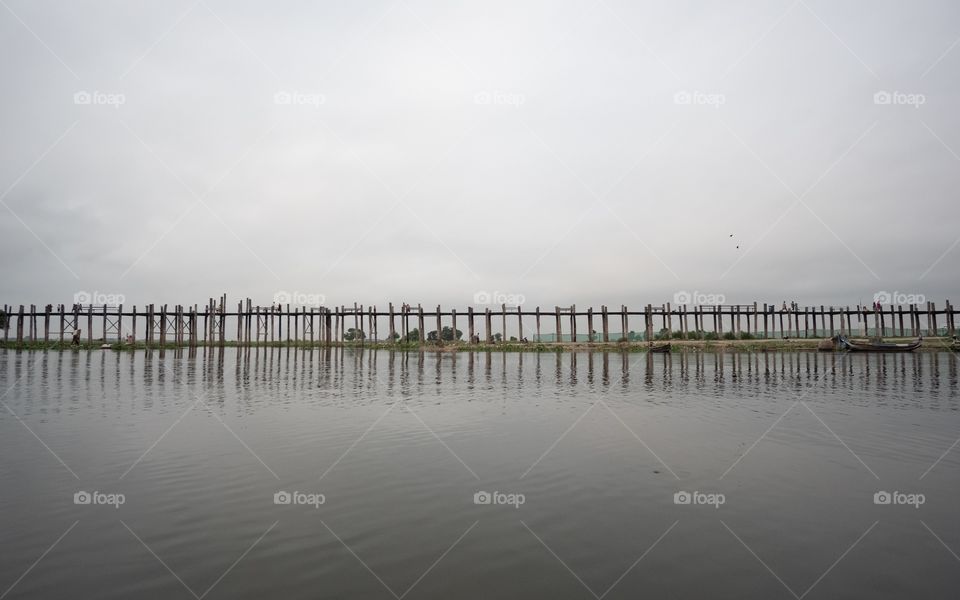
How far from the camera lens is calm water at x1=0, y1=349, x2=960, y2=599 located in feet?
17.9

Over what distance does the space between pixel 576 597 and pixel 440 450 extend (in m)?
5.96

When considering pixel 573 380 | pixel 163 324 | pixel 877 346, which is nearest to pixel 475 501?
pixel 573 380

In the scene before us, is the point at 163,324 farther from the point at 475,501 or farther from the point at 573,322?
the point at 475,501

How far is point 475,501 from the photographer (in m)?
7.79

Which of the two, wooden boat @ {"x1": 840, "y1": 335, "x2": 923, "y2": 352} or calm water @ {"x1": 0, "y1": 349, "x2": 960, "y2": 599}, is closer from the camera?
calm water @ {"x1": 0, "y1": 349, "x2": 960, "y2": 599}

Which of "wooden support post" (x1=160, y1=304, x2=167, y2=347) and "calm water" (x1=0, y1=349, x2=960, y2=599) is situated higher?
"wooden support post" (x1=160, y1=304, x2=167, y2=347)

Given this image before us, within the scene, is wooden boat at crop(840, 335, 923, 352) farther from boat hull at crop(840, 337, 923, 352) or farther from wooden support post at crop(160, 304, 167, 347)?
wooden support post at crop(160, 304, 167, 347)

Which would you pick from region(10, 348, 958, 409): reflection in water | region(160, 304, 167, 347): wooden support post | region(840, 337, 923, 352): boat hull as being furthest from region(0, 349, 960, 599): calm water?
region(160, 304, 167, 347): wooden support post

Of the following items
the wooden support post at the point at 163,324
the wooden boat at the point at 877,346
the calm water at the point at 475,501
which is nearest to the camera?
the calm water at the point at 475,501

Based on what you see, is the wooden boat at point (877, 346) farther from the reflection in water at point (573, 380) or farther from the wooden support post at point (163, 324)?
the wooden support post at point (163, 324)

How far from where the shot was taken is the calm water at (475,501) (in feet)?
17.9

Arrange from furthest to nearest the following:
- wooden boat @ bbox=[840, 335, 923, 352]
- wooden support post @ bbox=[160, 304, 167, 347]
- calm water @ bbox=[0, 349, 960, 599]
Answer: wooden support post @ bbox=[160, 304, 167, 347], wooden boat @ bbox=[840, 335, 923, 352], calm water @ bbox=[0, 349, 960, 599]

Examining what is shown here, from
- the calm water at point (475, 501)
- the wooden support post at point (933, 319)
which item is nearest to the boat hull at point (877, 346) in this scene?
the wooden support post at point (933, 319)

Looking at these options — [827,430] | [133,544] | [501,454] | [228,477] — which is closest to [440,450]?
[501,454]
